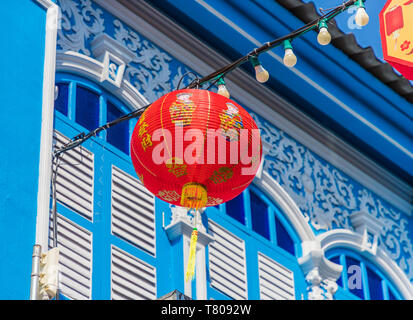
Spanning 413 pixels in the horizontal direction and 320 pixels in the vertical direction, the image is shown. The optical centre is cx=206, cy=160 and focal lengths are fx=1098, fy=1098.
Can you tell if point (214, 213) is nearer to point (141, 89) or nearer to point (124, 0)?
point (141, 89)

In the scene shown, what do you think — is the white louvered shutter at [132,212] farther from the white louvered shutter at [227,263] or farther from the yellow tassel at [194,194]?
the yellow tassel at [194,194]

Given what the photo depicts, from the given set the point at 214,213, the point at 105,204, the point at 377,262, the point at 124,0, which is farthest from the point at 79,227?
the point at 377,262

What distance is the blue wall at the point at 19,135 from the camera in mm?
6824

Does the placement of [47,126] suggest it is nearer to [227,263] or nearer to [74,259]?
[74,259]

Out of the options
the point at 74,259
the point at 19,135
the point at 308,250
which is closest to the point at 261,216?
the point at 308,250

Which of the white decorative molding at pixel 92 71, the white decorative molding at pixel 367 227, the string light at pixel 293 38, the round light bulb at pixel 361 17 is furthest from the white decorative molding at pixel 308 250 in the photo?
the round light bulb at pixel 361 17

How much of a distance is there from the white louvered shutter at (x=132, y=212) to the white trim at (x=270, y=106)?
62.6 inches

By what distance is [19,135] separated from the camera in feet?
24.4

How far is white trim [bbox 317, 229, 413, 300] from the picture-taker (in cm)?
1040

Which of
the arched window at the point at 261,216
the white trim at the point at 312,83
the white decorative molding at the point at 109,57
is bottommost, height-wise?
the arched window at the point at 261,216

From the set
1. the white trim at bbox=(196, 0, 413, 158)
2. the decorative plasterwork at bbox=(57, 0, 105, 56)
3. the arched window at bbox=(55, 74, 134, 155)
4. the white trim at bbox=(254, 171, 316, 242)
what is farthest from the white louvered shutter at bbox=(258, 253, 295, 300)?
the decorative plasterwork at bbox=(57, 0, 105, 56)

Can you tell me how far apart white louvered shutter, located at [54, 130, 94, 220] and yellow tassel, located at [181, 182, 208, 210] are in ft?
5.25

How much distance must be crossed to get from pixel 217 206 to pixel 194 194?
2.82m

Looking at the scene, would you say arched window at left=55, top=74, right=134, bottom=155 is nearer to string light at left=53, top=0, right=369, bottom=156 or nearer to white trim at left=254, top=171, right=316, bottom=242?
string light at left=53, top=0, right=369, bottom=156
